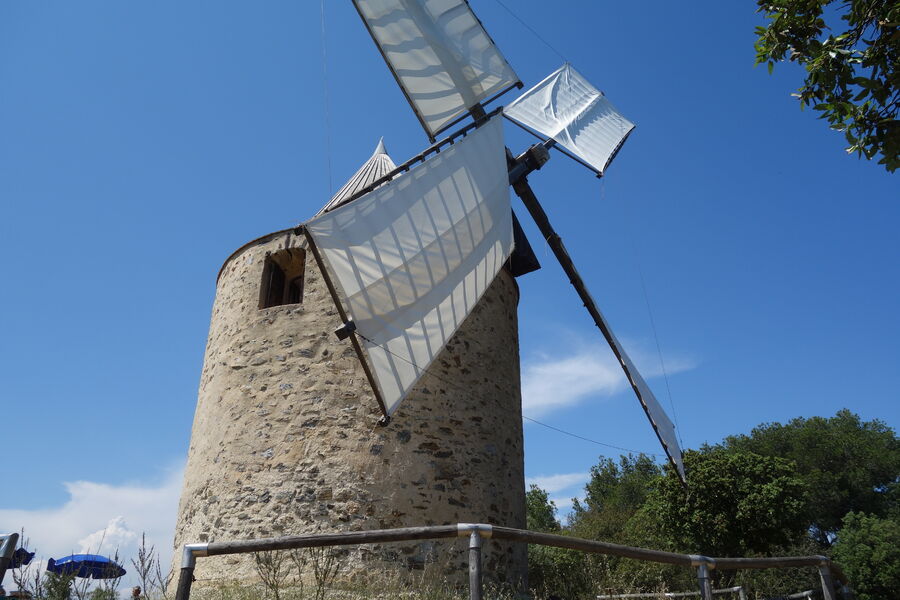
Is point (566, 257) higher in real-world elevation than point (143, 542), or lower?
higher

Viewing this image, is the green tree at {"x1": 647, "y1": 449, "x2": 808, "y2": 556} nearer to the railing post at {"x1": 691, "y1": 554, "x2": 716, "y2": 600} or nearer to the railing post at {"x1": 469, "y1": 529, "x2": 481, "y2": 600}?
the railing post at {"x1": 691, "y1": 554, "x2": 716, "y2": 600}

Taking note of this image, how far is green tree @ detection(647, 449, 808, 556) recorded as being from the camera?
1501 centimetres

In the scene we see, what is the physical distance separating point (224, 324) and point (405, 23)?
451cm

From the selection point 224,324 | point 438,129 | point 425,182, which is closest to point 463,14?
point 438,129

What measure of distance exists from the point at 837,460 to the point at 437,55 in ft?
84.5

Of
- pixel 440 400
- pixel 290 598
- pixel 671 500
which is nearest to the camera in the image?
pixel 290 598

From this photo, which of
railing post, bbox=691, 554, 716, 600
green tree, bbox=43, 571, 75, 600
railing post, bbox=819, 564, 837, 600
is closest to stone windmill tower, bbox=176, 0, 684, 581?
green tree, bbox=43, 571, 75, 600

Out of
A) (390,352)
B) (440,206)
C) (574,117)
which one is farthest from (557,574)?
(574,117)

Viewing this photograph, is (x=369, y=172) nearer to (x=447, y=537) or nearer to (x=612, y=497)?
(x=447, y=537)

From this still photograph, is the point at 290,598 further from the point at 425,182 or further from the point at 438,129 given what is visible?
the point at 438,129

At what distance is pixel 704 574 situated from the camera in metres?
3.54

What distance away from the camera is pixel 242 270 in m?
7.71

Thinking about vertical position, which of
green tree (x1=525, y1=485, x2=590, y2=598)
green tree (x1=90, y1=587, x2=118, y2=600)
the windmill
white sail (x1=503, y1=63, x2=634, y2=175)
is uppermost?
white sail (x1=503, y1=63, x2=634, y2=175)

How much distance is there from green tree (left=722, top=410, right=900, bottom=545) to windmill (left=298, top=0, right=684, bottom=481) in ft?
57.0
